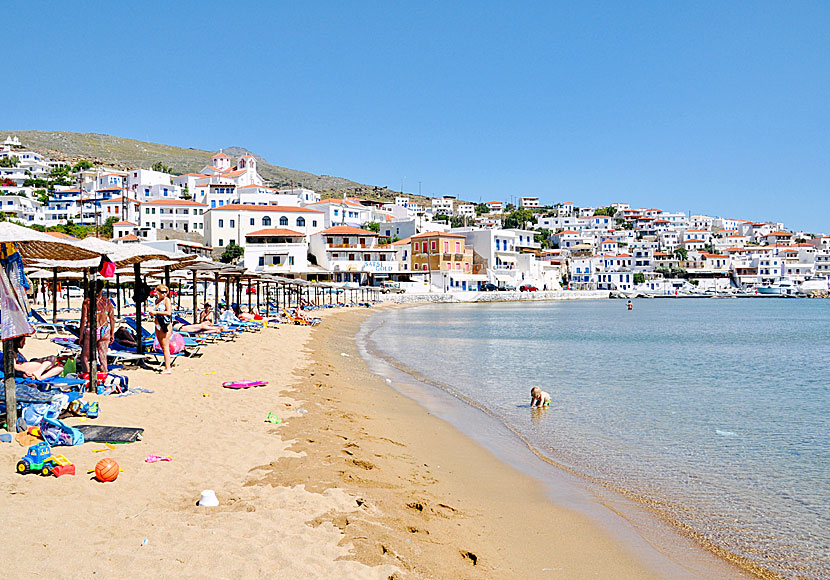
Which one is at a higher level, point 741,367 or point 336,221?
point 336,221

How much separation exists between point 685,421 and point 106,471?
10.0 meters

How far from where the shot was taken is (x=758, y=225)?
551 ft

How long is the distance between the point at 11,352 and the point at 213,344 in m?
10.7

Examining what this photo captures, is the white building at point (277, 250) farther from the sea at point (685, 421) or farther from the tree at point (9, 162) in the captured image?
the tree at point (9, 162)

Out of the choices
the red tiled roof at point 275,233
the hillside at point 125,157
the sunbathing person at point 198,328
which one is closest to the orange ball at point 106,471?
the sunbathing person at point 198,328

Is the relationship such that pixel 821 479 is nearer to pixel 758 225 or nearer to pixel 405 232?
pixel 405 232

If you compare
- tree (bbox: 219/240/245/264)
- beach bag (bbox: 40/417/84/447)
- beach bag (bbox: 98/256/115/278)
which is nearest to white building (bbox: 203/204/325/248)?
tree (bbox: 219/240/245/264)

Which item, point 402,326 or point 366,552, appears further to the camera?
point 402,326

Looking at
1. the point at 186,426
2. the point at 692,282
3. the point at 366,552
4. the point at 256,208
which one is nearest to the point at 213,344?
the point at 186,426

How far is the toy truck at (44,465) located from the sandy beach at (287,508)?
0.30 ft

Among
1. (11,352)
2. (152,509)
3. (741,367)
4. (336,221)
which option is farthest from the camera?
(336,221)

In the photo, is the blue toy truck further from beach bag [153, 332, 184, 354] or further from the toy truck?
beach bag [153, 332, 184, 354]

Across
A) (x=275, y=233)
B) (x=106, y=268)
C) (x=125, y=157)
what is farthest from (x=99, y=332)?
(x=125, y=157)

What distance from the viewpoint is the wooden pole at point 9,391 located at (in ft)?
21.7
